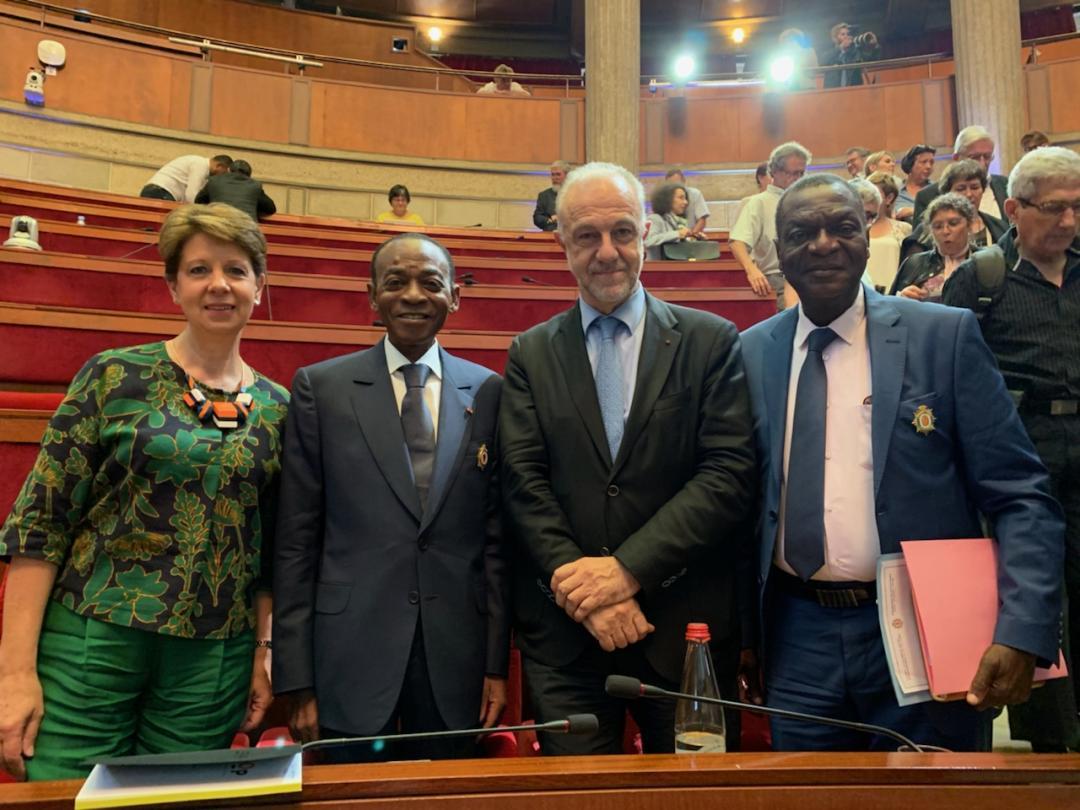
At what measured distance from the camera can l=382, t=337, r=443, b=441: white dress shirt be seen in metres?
0.89

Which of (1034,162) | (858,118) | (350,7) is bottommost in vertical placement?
(1034,162)

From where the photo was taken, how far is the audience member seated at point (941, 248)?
4.93 ft

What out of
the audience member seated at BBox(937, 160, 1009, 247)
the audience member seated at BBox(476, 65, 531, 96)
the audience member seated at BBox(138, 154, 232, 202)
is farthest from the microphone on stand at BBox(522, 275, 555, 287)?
the audience member seated at BBox(476, 65, 531, 96)

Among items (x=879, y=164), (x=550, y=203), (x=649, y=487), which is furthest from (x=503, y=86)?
(x=649, y=487)

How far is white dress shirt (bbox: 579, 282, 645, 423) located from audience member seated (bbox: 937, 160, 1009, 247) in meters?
1.09

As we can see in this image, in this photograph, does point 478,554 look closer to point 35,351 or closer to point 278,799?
point 278,799

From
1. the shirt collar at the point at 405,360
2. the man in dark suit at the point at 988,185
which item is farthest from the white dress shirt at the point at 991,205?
the shirt collar at the point at 405,360

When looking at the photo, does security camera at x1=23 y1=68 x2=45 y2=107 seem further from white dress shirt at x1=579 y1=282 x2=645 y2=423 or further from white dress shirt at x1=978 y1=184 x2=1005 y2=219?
white dress shirt at x1=579 y1=282 x2=645 y2=423

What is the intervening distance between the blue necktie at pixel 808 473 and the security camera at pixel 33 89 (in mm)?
4726

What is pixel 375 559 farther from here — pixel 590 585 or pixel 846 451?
pixel 846 451

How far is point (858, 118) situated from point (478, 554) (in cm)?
497

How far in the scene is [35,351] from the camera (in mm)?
1611

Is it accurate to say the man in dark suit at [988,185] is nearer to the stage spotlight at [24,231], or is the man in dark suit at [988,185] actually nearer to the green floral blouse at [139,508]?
the green floral blouse at [139,508]

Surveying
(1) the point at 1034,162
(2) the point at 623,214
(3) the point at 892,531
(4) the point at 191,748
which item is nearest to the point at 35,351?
(4) the point at 191,748
